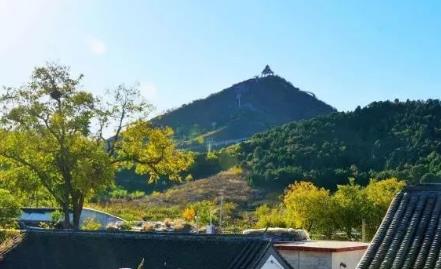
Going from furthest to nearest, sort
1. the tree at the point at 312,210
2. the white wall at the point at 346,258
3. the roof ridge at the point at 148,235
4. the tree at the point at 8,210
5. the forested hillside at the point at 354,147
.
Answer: the forested hillside at the point at 354,147 → the tree at the point at 312,210 → the tree at the point at 8,210 → the white wall at the point at 346,258 → the roof ridge at the point at 148,235

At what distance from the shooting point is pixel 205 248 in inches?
876

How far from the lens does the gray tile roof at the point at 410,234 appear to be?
14492 mm

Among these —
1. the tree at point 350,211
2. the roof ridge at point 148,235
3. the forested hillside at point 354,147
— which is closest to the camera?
the roof ridge at point 148,235

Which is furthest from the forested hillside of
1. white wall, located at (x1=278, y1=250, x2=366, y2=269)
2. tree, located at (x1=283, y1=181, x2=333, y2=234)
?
white wall, located at (x1=278, y1=250, x2=366, y2=269)

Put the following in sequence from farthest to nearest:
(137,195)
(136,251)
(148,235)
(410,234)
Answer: (137,195) < (148,235) < (136,251) < (410,234)

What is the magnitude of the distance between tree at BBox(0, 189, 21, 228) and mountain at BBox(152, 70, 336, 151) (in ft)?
362

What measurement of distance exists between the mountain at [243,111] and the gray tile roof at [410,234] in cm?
12658

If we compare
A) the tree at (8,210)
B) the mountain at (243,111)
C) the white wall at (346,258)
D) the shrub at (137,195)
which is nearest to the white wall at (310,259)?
the white wall at (346,258)

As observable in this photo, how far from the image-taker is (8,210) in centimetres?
3128

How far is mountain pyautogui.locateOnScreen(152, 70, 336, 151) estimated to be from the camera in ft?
506

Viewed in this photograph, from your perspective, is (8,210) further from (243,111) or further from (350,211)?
(243,111)

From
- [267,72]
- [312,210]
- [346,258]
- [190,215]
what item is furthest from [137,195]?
[267,72]

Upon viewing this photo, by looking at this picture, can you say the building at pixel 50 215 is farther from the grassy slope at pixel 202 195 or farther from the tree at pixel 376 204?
the grassy slope at pixel 202 195

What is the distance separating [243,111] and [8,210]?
13712 cm
